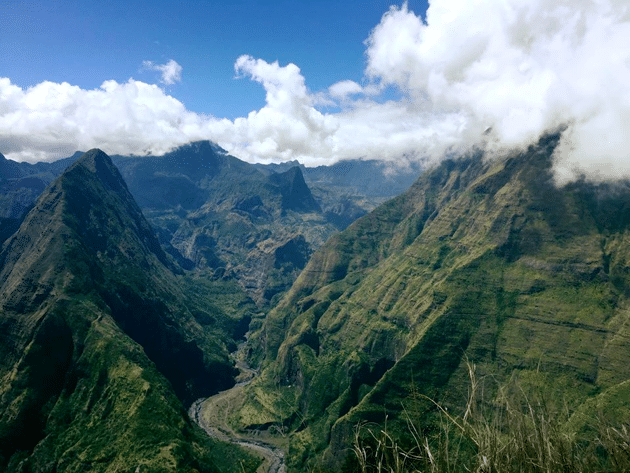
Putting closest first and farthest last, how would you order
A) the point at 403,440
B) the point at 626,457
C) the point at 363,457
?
1. the point at 626,457
2. the point at 363,457
3. the point at 403,440

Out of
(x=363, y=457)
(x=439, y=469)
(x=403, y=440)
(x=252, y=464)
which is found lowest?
(x=252, y=464)

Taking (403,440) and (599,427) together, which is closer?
(599,427)

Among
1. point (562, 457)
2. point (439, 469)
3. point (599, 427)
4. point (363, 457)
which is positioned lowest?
point (363, 457)

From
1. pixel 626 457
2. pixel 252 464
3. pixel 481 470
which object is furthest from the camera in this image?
pixel 252 464

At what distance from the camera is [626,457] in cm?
2764

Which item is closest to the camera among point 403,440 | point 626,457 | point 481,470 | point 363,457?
point 626,457

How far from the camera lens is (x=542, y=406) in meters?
29.2

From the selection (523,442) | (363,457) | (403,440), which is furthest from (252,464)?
(523,442)

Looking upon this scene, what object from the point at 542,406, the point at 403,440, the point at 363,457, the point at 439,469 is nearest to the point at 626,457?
the point at 542,406

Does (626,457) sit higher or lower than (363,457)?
higher

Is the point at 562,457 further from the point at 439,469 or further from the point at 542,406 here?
the point at 439,469

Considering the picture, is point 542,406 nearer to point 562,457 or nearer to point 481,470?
point 562,457

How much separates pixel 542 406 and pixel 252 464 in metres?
132

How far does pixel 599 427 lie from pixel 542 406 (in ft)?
11.8
